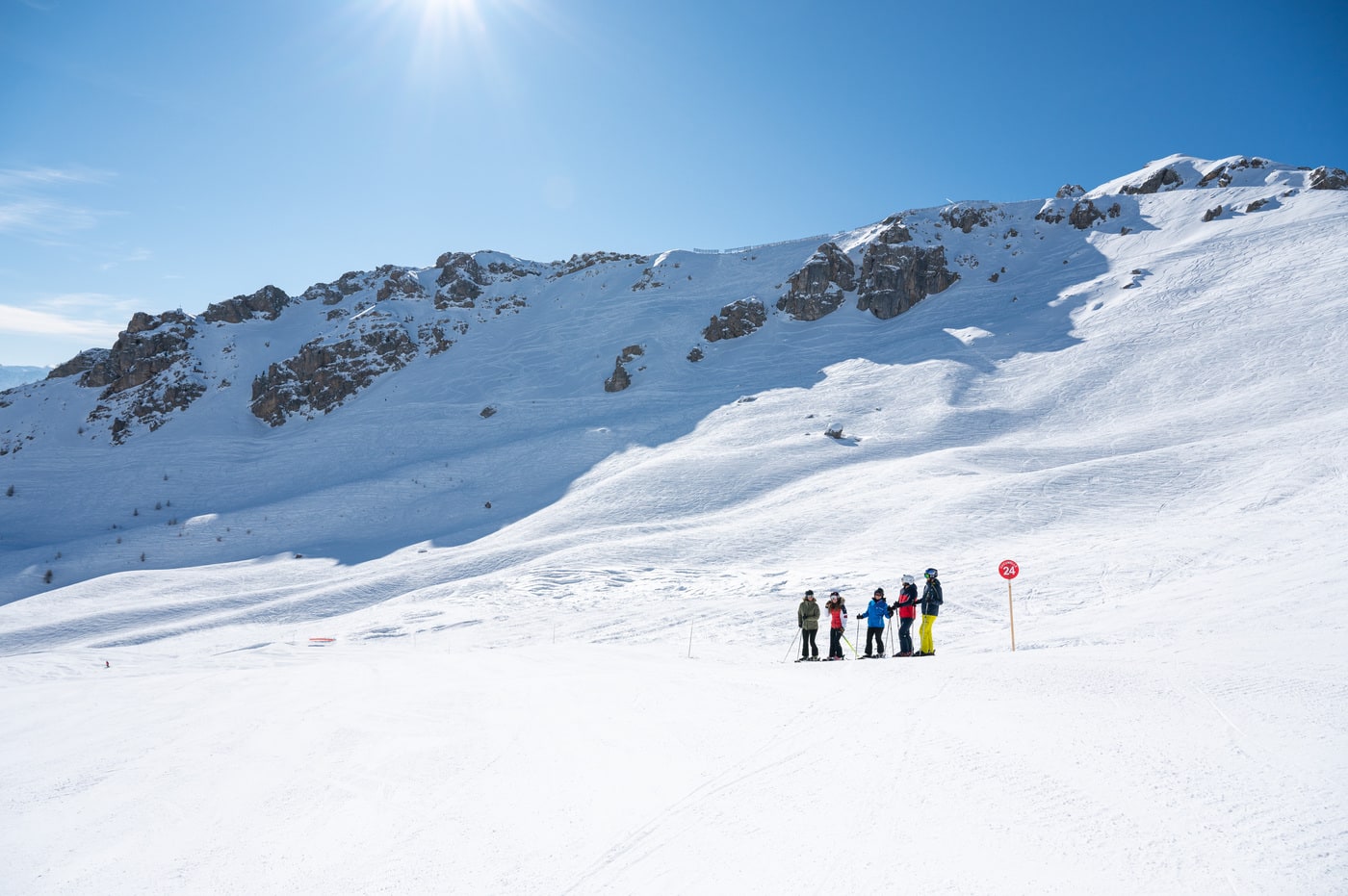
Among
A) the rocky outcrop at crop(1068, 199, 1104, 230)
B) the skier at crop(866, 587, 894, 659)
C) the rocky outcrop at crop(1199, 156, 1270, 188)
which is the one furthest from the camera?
the rocky outcrop at crop(1068, 199, 1104, 230)

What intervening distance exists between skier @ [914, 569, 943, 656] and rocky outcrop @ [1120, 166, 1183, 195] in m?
68.0

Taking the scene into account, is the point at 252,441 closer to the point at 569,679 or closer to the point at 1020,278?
the point at 569,679

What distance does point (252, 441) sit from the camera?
157ft

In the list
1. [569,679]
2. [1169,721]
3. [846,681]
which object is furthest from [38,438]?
[1169,721]

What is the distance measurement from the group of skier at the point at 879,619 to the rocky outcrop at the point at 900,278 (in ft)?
147

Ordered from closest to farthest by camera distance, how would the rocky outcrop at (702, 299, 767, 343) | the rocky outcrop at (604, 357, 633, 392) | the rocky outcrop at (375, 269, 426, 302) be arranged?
the rocky outcrop at (604, 357, 633, 392) < the rocky outcrop at (702, 299, 767, 343) < the rocky outcrop at (375, 269, 426, 302)

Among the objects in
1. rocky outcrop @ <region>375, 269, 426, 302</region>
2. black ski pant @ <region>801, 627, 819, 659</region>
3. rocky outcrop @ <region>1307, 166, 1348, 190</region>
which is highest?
rocky outcrop @ <region>375, 269, 426, 302</region>

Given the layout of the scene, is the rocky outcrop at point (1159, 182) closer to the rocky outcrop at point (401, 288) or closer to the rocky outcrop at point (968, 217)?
the rocky outcrop at point (968, 217)

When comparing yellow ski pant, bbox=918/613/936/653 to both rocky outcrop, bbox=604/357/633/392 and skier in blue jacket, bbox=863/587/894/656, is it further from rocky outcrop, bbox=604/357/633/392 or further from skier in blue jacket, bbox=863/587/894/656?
rocky outcrop, bbox=604/357/633/392

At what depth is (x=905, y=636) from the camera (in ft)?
40.6

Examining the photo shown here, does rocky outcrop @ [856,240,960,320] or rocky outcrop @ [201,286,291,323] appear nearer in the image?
rocky outcrop @ [856,240,960,320]

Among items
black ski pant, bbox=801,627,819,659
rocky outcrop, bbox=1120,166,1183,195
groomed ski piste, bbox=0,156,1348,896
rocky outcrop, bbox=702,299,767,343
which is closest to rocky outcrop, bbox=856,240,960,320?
groomed ski piste, bbox=0,156,1348,896

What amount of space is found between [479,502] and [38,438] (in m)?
47.6

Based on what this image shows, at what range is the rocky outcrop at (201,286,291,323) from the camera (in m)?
70.4
